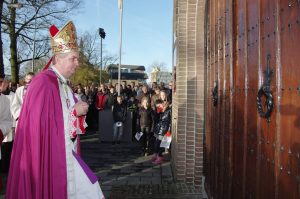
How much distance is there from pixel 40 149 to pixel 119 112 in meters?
9.25

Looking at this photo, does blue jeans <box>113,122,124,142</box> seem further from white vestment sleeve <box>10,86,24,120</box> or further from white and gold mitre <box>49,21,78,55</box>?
white and gold mitre <box>49,21,78,55</box>

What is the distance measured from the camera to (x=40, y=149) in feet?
10.3

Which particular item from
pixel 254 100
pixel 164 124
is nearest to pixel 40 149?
pixel 254 100

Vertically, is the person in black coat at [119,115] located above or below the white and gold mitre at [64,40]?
below

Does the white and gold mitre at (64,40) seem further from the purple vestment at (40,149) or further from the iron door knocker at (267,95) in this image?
the iron door knocker at (267,95)

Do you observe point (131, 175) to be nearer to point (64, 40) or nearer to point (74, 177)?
point (74, 177)

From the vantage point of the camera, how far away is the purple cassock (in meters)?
3.13

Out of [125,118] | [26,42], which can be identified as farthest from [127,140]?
[26,42]

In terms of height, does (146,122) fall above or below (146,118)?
below

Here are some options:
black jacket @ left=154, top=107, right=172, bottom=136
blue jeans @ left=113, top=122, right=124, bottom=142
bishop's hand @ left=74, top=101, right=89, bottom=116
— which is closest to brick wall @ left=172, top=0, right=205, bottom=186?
black jacket @ left=154, top=107, right=172, bottom=136

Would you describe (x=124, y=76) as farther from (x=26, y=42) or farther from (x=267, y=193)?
(x=267, y=193)

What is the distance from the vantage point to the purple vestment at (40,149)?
10.3ft

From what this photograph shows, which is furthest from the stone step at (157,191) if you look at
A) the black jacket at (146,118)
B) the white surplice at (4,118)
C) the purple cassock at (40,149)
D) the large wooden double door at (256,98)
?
the black jacket at (146,118)

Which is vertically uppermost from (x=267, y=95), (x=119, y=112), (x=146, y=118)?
(x=267, y=95)
